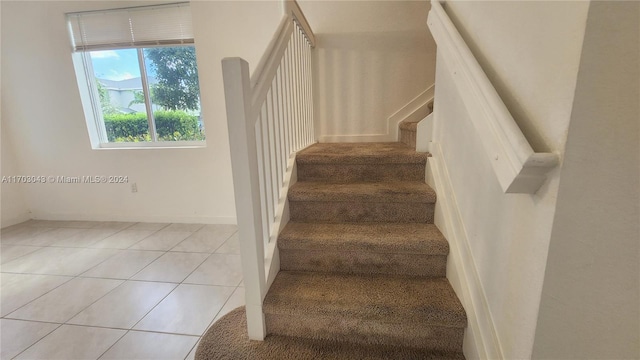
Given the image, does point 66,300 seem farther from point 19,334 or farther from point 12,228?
point 12,228

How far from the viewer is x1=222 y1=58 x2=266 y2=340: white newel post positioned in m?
0.92

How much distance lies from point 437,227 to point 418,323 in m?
0.50

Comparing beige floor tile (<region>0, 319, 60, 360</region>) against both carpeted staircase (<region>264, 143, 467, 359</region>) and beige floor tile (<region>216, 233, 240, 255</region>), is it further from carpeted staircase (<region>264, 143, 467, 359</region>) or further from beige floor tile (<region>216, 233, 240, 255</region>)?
carpeted staircase (<region>264, 143, 467, 359</region>)

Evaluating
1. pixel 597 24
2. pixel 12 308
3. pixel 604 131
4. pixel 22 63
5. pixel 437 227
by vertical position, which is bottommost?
pixel 12 308

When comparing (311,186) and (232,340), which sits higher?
(311,186)

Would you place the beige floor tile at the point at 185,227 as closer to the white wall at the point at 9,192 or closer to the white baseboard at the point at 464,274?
the white wall at the point at 9,192

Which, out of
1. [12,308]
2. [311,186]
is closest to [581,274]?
[311,186]

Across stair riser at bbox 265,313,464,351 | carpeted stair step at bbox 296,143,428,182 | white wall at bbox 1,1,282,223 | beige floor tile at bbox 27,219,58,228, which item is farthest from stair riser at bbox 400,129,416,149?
beige floor tile at bbox 27,219,58,228

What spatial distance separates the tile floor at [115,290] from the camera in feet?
4.24

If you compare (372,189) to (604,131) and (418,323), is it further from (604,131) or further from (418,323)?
(604,131)

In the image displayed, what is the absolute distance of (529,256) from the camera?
657 mm

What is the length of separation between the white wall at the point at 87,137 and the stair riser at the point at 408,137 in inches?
60.7

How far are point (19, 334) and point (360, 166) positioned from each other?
2.08 meters

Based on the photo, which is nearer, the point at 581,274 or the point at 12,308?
the point at 581,274
